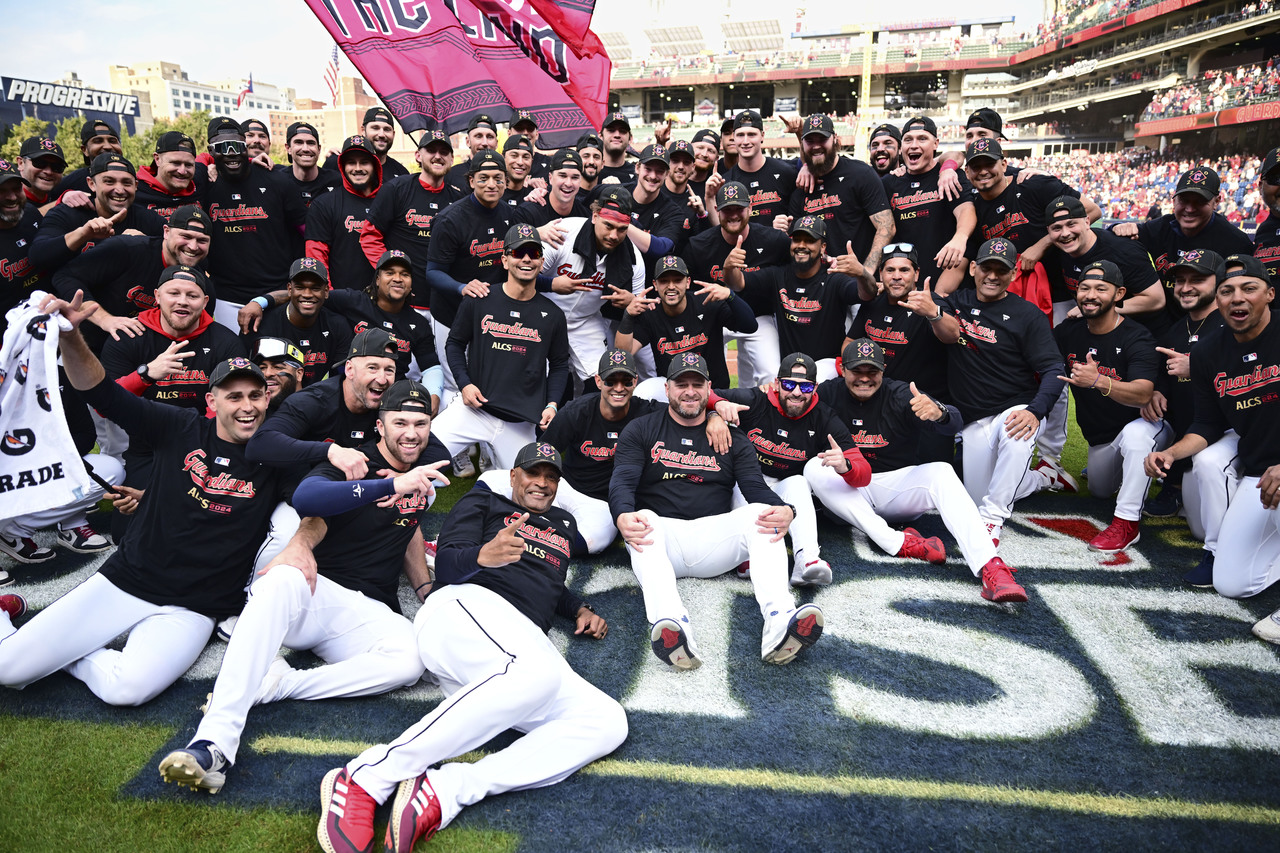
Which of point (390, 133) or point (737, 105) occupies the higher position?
point (737, 105)

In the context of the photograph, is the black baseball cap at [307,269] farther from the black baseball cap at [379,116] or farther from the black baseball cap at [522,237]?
the black baseball cap at [379,116]

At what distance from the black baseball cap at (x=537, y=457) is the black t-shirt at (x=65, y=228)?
432 cm

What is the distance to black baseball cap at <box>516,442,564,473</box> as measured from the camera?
14.0 feet

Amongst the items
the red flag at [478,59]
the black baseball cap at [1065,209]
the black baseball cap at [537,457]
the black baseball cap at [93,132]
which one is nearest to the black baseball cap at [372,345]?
the black baseball cap at [537,457]

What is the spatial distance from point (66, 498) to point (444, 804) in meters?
3.17

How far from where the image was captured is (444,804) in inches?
126

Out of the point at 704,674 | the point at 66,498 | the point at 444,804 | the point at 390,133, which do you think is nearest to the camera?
the point at 444,804

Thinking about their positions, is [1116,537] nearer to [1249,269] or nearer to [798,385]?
[1249,269]

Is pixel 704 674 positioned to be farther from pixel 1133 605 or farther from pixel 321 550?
pixel 1133 605

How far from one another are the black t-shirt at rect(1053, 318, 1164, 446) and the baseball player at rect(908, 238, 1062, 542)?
41 cm

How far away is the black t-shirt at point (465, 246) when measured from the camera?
22.5 feet

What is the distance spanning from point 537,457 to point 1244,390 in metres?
4.59

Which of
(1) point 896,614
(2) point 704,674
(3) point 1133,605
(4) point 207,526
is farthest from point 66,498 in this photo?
(3) point 1133,605

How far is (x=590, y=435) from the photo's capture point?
19.1 ft
